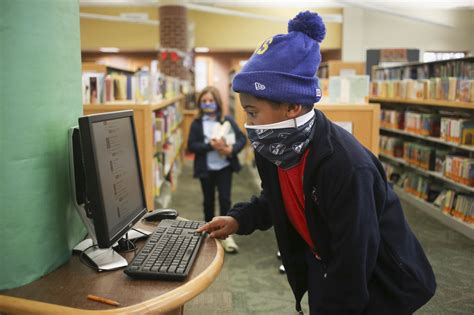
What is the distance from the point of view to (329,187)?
4.40ft

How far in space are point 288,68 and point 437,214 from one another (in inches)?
206

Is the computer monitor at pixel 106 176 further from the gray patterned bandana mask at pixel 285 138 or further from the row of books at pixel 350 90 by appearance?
the row of books at pixel 350 90

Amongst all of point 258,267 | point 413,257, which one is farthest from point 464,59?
point 413,257

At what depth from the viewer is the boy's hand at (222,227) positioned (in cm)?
174

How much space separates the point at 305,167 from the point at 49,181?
2.45 ft

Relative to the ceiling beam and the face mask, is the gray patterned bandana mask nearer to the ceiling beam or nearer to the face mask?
the face mask

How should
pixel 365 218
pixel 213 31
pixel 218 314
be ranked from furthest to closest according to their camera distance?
1. pixel 213 31
2. pixel 218 314
3. pixel 365 218

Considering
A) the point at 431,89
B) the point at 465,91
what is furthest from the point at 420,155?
the point at 465,91

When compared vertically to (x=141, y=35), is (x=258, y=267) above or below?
below

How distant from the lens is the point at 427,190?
6.50 m

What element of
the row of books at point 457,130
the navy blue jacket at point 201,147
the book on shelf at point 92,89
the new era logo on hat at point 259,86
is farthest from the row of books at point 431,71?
the new era logo on hat at point 259,86

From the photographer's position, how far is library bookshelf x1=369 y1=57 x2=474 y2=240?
5.48m

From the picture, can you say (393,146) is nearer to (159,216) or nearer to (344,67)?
(344,67)

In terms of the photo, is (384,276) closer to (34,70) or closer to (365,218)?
(365,218)
